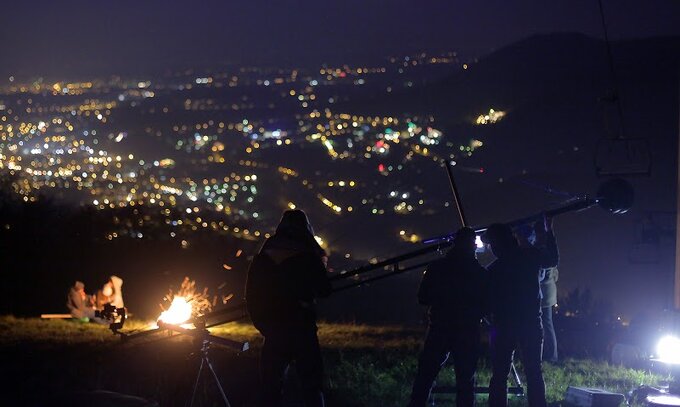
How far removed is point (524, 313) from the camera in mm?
8219

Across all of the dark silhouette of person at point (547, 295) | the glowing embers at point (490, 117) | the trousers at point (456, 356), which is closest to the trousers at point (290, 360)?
the trousers at point (456, 356)

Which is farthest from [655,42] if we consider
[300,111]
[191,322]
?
[191,322]

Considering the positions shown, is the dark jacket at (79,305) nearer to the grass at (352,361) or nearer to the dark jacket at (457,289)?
the grass at (352,361)

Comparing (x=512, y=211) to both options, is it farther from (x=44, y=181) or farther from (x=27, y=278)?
(x=27, y=278)

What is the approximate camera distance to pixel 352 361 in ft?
40.3

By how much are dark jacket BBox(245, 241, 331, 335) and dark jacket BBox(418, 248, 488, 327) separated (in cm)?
108

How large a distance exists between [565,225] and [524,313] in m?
32.2

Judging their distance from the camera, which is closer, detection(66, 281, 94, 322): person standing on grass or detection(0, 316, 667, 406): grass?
detection(0, 316, 667, 406): grass

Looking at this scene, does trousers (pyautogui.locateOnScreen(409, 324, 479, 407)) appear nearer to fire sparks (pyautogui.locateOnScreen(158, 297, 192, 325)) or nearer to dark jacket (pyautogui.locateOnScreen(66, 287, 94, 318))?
fire sparks (pyautogui.locateOnScreen(158, 297, 192, 325))

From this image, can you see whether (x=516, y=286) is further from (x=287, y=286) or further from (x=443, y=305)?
(x=287, y=286)

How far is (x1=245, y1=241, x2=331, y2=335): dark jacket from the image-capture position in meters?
7.34

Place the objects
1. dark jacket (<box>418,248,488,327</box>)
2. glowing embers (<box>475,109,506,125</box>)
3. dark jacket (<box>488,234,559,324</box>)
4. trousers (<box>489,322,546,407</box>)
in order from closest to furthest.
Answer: dark jacket (<box>418,248,488,327</box>), dark jacket (<box>488,234,559,324</box>), trousers (<box>489,322,546,407</box>), glowing embers (<box>475,109,506,125</box>)

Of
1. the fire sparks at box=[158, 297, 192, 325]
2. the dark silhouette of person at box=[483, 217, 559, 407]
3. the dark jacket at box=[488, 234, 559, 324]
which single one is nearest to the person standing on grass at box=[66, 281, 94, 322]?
the fire sparks at box=[158, 297, 192, 325]

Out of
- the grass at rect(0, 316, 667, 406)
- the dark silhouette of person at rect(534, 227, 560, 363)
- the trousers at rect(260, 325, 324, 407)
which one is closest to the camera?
the trousers at rect(260, 325, 324, 407)
